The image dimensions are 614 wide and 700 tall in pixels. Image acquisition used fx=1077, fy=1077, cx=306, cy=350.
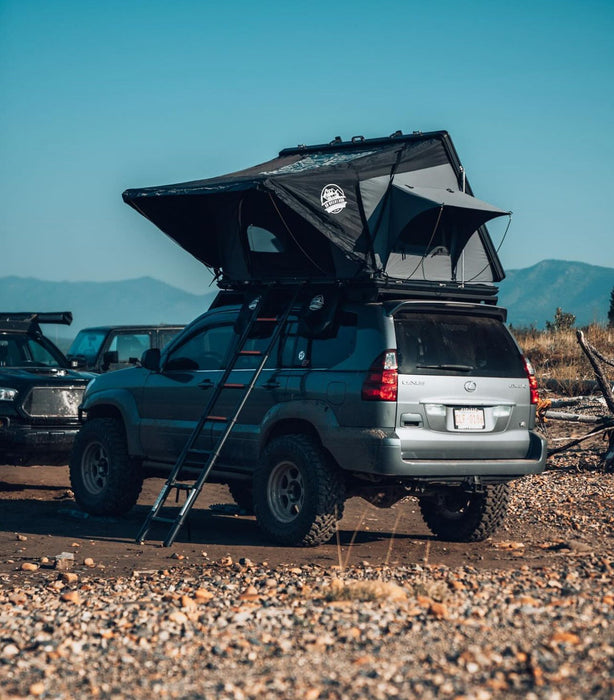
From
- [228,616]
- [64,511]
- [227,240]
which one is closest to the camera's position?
[228,616]

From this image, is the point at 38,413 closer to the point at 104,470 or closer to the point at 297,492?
the point at 104,470

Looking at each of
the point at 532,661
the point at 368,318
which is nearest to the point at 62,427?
the point at 368,318

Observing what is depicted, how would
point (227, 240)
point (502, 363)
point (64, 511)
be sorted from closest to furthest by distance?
1. point (502, 363)
2. point (227, 240)
3. point (64, 511)

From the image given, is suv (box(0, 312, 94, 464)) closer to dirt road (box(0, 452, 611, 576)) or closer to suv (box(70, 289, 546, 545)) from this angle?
dirt road (box(0, 452, 611, 576))

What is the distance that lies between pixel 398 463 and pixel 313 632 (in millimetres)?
2674

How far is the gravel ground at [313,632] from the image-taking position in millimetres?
4941

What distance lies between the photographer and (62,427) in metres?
12.7

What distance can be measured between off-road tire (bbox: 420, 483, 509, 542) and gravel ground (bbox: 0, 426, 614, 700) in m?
1.17

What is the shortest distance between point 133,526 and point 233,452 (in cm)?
160

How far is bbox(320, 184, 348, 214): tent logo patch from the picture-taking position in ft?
29.9

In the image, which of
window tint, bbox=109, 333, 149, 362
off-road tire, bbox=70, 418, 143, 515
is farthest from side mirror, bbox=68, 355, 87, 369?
off-road tire, bbox=70, 418, 143, 515

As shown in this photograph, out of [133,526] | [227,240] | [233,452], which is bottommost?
[133,526]

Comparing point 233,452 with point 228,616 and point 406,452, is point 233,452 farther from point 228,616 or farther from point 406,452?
point 228,616

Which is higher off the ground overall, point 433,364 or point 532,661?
point 433,364
